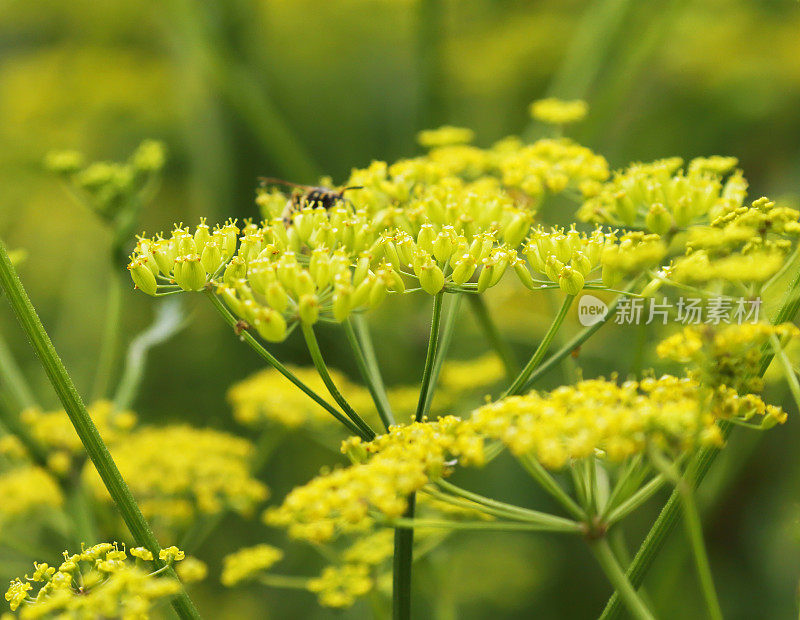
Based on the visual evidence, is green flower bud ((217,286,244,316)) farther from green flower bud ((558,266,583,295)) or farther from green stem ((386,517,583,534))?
green flower bud ((558,266,583,295))

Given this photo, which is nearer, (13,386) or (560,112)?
(13,386)

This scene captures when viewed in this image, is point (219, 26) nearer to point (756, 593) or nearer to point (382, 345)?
point (382, 345)

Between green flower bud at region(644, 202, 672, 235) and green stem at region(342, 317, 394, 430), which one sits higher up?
green flower bud at region(644, 202, 672, 235)

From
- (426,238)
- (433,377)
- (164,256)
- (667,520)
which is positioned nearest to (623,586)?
(667,520)

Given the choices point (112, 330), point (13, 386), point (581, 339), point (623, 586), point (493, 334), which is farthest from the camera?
point (112, 330)

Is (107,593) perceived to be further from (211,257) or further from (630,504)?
(630,504)

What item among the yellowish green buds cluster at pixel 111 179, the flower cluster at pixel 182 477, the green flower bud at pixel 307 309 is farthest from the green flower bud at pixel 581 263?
the yellowish green buds cluster at pixel 111 179

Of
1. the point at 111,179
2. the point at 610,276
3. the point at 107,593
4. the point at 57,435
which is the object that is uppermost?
the point at 111,179

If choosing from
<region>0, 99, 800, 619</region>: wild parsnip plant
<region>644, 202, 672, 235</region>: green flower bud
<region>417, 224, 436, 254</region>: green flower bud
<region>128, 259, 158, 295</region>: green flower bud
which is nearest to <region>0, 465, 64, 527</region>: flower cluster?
<region>0, 99, 800, 619</region>: wild parsnip plant
